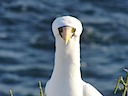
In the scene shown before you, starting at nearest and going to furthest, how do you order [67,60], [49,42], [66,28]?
→ [66,28], [67,60], [49,42]

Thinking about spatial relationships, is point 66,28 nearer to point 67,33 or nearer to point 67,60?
point 67,33

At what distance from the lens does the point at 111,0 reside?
14117mm

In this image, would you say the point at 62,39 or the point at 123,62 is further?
the point at 123,62

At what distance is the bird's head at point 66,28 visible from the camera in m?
2.02

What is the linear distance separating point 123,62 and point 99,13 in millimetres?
2261

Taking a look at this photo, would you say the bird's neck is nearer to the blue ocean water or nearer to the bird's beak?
the bird's beak

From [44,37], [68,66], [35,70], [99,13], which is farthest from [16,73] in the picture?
[68,66]

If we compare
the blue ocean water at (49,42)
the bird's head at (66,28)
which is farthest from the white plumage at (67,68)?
the blue ocean water at (49,42)

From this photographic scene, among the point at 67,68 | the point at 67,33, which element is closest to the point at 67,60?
the point at 67,68

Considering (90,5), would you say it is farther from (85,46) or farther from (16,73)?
(16,73)

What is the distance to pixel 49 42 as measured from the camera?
11938 millimetres

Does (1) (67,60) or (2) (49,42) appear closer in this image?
(1) (67,60)

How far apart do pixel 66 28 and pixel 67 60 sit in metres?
0.20

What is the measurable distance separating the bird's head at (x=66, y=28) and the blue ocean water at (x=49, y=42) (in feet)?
26.3
